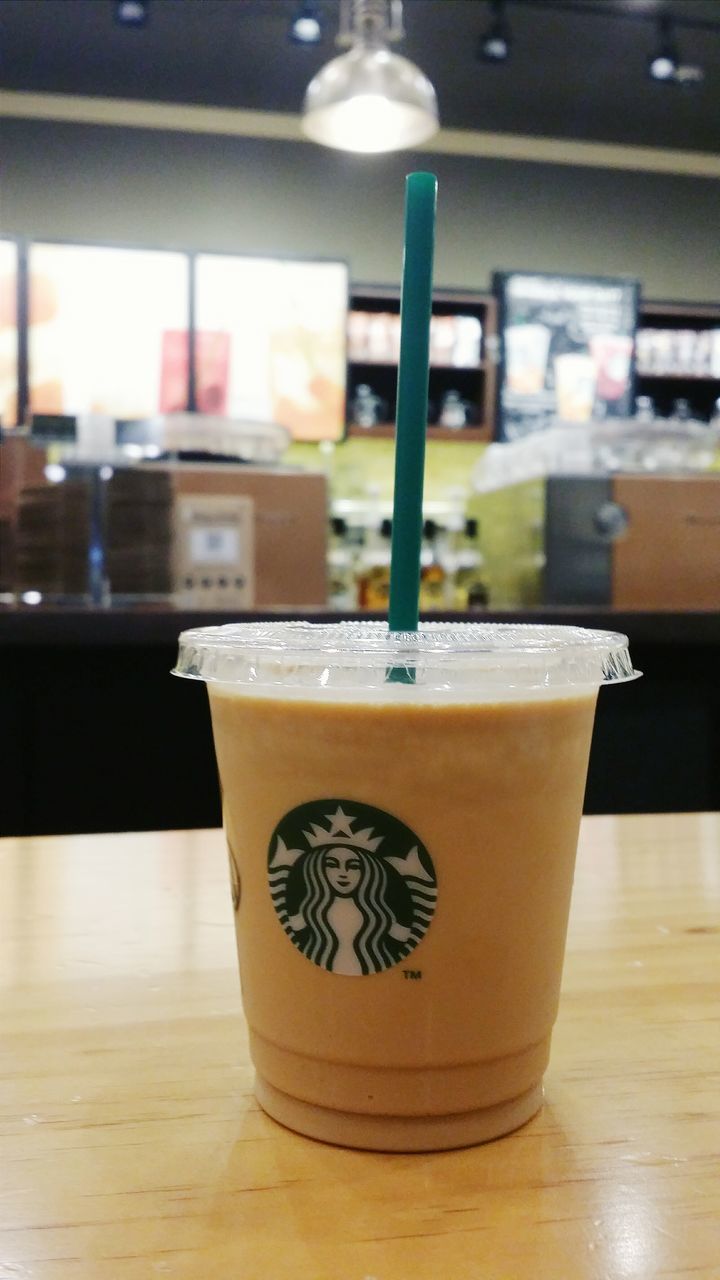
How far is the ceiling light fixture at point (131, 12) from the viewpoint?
361 centimetres

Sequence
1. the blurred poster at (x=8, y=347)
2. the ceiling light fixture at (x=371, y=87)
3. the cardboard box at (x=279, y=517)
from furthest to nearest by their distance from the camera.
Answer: the blurred poster at (x=8, y=347) < the ceiling light fixture at (x=371, y=87) < the cardboard box at (x=279, y=517)

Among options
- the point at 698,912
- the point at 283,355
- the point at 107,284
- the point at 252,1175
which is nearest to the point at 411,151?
the point at 283,355

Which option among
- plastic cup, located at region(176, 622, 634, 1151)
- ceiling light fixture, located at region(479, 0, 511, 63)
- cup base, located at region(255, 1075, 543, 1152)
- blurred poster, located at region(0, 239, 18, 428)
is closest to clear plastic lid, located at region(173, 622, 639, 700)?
plastic cup, located at region(176, 622, 634, 1151)

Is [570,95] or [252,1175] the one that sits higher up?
[570,95]

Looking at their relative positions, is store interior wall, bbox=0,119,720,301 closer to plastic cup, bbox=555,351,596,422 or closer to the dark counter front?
plastic cup, bbox=555,351,596,422

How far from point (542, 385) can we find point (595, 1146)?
15.9 ft

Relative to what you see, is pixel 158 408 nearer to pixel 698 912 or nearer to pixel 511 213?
pixel 511 213

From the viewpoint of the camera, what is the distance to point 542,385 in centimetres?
499

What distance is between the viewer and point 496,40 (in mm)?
3797

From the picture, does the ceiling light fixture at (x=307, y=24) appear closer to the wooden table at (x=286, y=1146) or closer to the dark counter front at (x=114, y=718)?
the dark counter front at (x=114, y=718)

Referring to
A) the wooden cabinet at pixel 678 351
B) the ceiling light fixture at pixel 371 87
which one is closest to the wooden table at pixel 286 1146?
the ceiling light fixture at pixel 371 87

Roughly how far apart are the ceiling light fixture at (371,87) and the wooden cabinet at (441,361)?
1705mm

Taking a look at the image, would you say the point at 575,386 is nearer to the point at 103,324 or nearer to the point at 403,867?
the point at 103,324

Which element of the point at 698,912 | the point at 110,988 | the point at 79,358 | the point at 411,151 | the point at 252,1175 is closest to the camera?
the point at 252,1175
